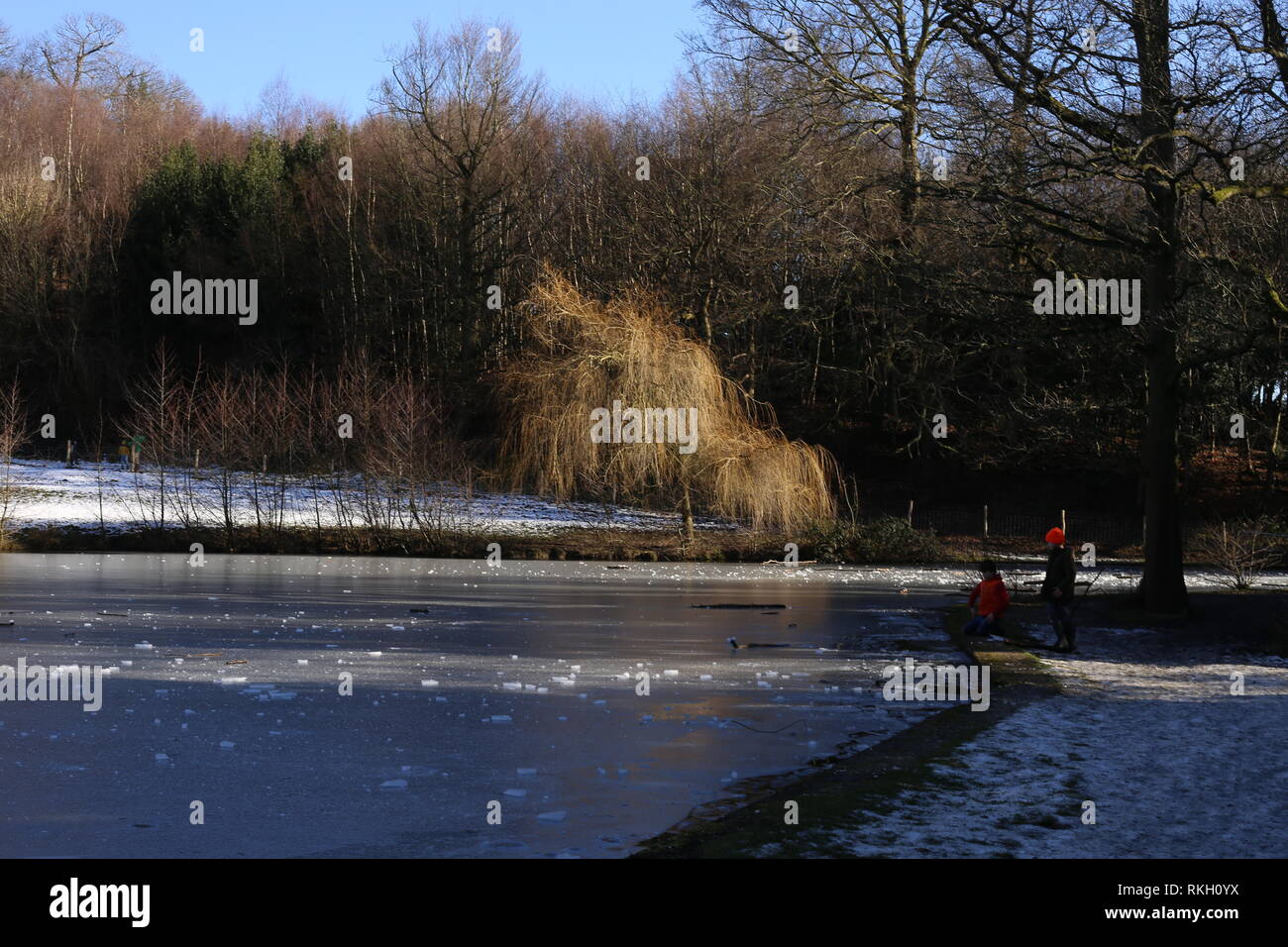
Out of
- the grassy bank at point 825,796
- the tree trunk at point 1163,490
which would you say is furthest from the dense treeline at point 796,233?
the grassy bank at point 825,796

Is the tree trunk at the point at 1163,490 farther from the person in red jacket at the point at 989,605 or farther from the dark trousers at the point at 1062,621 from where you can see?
the dark trousers at the point at 1062,621

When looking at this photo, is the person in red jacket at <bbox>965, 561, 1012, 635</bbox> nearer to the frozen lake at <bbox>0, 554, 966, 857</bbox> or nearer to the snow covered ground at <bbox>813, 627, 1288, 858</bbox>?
the frozen lake at <bbox>0, 554, 966, 857</bbox>

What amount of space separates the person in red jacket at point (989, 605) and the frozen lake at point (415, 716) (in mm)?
496

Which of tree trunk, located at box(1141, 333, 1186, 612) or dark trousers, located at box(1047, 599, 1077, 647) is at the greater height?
tree trunk, located at box(1141, 333, 1186, 612)

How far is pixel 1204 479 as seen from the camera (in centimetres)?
3966

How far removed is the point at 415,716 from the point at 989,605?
8.41 meters

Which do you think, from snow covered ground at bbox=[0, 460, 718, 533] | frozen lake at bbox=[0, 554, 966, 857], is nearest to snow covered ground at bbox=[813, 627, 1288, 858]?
frozen lake at bbox=[0, 554, 966, 857]

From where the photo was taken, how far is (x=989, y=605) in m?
16.0

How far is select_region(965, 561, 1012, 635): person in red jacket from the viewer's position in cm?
1600

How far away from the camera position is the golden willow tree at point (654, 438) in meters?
31.5

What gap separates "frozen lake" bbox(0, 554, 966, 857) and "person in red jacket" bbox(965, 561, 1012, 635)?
19.5 inches

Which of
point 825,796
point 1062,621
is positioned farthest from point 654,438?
point 825,796

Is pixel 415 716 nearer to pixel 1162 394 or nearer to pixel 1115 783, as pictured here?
pixel 1115 783
